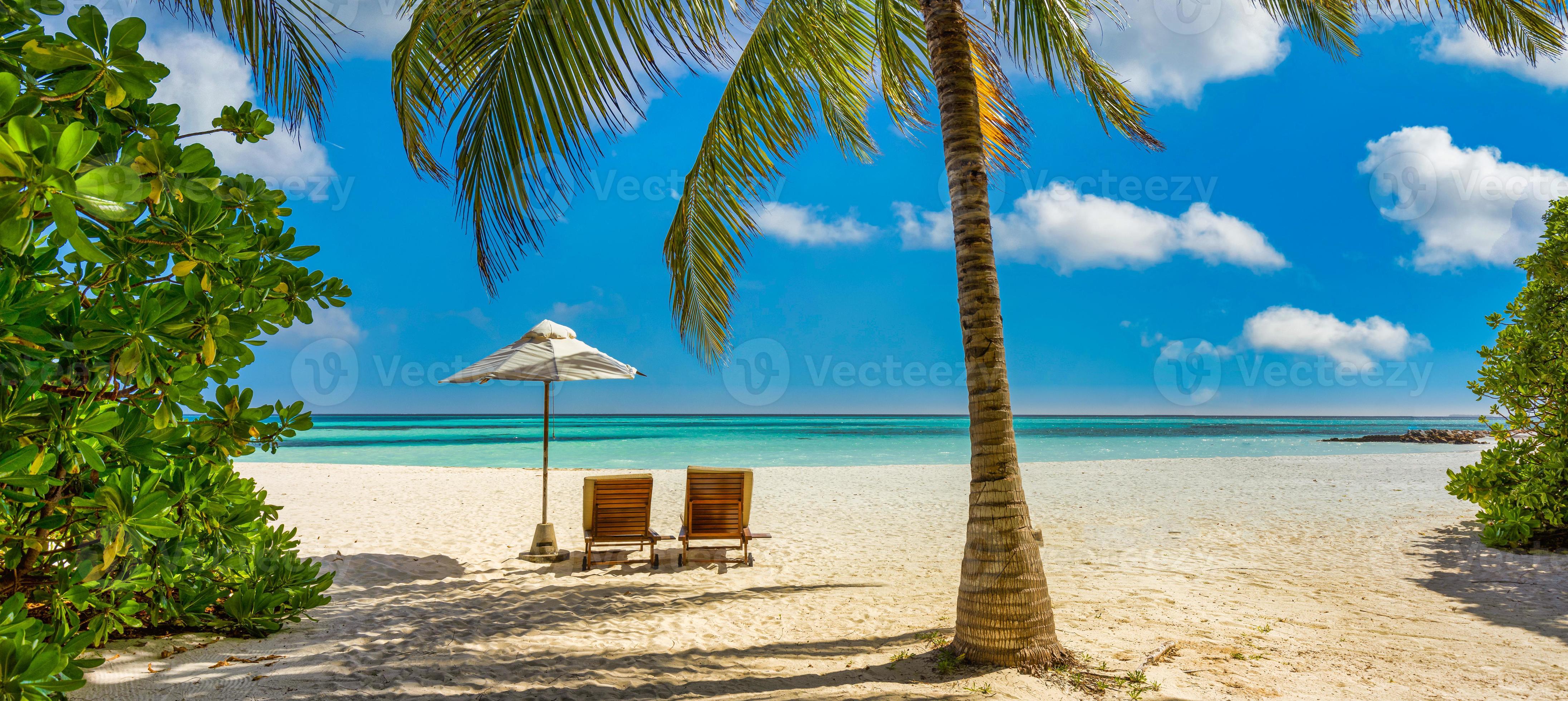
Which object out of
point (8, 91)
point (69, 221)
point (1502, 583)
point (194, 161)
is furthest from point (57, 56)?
point (1502, 583)

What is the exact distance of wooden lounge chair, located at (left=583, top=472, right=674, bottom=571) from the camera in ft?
20.7

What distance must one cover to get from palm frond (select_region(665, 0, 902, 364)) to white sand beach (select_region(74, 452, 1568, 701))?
2626mm

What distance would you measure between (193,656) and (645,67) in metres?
3.59

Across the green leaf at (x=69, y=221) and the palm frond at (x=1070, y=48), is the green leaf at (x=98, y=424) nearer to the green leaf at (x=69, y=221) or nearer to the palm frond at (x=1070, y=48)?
the green leaf at (x=69, y=221)

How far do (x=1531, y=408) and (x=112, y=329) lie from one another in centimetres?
968

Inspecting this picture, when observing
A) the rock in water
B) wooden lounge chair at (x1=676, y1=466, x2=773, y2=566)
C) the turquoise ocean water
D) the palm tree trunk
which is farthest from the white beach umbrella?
the rock in water

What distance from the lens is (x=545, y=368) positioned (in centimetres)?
645

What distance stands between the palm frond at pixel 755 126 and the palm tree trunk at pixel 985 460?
1.89 m

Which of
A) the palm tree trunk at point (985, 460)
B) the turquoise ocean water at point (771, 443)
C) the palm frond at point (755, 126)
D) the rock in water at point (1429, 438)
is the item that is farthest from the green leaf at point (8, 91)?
the rock in water at point (1429, 438)

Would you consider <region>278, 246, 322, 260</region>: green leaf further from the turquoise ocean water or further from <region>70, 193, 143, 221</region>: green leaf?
the turquoise ocean water

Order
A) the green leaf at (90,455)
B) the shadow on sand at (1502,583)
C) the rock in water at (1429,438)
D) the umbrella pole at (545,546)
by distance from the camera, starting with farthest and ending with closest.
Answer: the rock in water at (1429,438), the umbrella pole at (545,546), the shadow on sand at (1502,583), the green leaf at (90,455)

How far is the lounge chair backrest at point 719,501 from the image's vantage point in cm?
662

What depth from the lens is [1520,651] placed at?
13.1 ft

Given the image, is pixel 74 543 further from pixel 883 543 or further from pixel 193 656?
pixel 883 543
